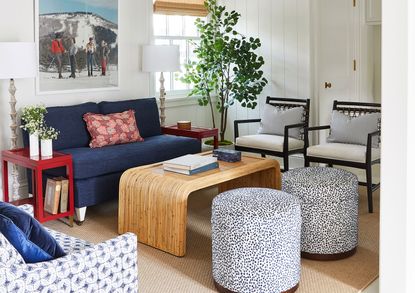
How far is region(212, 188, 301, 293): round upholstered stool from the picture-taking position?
119 inches

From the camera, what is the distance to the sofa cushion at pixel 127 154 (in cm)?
441

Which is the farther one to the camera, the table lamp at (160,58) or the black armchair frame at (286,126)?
the table lamp at (160,58)

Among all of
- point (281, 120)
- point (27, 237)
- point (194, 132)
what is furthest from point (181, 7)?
point (27, 237)

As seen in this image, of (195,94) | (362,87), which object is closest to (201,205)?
(195,94)

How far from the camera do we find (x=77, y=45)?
209 inches

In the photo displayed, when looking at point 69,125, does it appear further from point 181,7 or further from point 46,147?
point 181,7

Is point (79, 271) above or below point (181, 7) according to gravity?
below

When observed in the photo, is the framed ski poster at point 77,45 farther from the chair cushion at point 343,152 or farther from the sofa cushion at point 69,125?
the chair cushion at point 343,152

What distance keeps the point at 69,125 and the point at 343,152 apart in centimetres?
232

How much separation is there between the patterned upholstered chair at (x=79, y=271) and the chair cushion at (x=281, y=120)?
3.37 metres

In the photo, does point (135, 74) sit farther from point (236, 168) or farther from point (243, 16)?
point (236, 168)

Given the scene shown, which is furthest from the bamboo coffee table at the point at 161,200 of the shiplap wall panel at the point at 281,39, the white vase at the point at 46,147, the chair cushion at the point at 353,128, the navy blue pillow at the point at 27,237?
the shiplap wall panel at the point at 281,39

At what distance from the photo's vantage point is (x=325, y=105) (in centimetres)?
621

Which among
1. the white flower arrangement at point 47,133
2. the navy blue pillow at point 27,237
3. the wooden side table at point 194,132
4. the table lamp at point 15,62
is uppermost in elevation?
the table lamp at point 15,62
